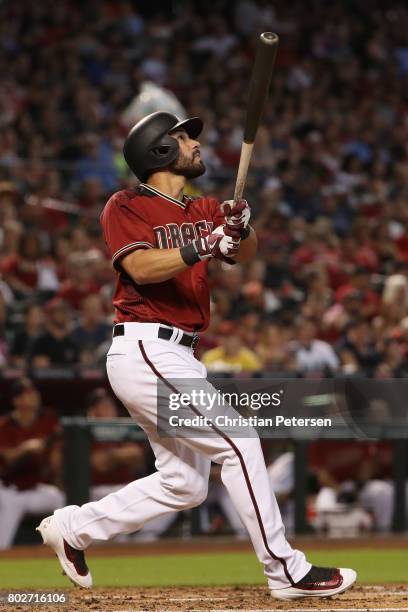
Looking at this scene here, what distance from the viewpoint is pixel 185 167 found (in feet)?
15.8

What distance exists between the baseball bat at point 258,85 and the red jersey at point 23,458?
12.8ft

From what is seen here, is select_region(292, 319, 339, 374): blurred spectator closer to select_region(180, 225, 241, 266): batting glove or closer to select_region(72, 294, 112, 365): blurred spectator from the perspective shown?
select_region(72, 294, 112, 365): blurred spectator

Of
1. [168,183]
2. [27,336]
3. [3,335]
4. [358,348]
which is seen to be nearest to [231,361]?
[358,348]

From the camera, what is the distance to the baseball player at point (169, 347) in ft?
14.5

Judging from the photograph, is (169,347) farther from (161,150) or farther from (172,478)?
(161,150)

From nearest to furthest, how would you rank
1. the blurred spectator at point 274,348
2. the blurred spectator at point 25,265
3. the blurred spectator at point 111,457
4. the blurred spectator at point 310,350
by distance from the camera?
the blurred spectator at point 111,457 < the blurred spectator at point 274,348 < the blurred spectator at point 310,350 < the blurred spectator at point 25,265

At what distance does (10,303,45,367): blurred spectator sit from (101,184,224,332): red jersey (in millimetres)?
4009

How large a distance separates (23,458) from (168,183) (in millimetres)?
3628

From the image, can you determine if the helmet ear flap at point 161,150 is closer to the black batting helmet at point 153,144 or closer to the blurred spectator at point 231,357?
the black batting helmet at point 153,144

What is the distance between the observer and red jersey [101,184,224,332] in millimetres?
4586

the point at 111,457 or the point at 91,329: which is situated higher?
the point at 91,329

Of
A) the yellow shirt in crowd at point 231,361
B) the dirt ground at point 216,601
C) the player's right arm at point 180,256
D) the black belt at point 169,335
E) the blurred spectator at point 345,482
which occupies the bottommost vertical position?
the dirt ground at point 216,601

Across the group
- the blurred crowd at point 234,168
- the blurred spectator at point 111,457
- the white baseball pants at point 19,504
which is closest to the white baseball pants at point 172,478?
the white baseball pants at point 19,504

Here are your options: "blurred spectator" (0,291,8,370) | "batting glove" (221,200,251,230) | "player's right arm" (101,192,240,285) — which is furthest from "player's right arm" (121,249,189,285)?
"blurred spectator" (0,291,8,370)
